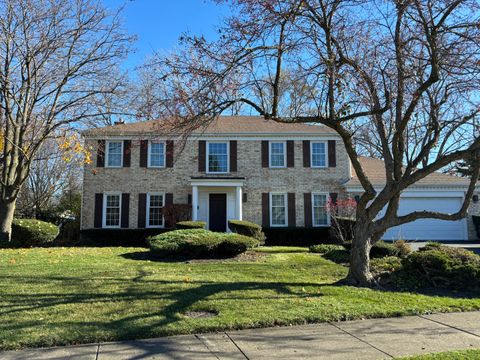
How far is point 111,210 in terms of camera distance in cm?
2320

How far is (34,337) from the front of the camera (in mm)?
5305

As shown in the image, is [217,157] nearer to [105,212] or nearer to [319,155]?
[319,155]

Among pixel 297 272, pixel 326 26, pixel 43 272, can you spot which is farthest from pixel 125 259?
pixel 326 26

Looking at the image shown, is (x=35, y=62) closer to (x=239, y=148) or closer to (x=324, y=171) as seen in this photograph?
(x=239, y=148)

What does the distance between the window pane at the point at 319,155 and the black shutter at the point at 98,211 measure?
11761 millimetres

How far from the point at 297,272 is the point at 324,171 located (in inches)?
533

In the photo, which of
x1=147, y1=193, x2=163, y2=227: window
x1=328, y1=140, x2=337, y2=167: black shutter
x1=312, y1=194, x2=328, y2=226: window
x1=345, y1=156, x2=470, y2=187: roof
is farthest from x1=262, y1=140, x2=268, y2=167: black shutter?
x1=147, y1=193, x2=163, y2=227: window

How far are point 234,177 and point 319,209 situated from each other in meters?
4.95

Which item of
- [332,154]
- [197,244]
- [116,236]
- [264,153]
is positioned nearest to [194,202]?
[116,236]

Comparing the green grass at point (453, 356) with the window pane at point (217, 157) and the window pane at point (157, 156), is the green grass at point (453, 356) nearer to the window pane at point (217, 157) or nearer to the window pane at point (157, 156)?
the window pane at point (217, 157)

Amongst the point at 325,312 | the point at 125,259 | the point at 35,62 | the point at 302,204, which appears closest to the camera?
the point at 325,312

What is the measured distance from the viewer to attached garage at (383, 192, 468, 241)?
23.1m

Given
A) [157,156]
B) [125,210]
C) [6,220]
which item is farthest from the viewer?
[157,156]

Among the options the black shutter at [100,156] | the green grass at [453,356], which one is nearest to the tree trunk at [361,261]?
the green grass at [453,356]
